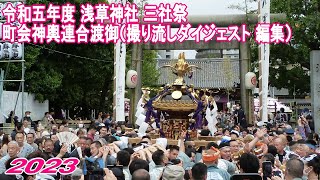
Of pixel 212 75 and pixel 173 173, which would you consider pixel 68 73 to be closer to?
pixel 173 173

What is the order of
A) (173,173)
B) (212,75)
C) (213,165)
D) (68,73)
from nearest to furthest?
(173,173), (213,165), (68,73), (212,75)

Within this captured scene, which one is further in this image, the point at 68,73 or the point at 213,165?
the point at 68,73

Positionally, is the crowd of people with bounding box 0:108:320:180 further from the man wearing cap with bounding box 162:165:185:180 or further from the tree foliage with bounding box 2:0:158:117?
the tree foliage with bounding box 2:0:158:117

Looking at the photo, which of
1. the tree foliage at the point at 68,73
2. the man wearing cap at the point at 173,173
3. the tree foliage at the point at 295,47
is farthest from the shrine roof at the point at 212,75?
the man wearing cap at the point at 173,173

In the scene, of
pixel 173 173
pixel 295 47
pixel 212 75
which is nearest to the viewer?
pixel 173 173

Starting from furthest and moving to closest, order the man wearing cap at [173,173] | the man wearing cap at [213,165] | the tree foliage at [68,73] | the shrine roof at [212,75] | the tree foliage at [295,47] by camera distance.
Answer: the shrine roof at [212,75], the tree foliage at [68,73], the tree foliage at [295,47], the man wearing cap at [213,165], the man wearing cap at [173,173]

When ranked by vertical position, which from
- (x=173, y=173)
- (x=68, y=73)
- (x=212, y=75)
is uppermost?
(x=212, y=75)

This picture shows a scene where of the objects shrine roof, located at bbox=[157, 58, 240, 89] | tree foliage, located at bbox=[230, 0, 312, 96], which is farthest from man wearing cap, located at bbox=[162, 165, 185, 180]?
shrine roof, located at bbox=[157, 58, 240, 89]

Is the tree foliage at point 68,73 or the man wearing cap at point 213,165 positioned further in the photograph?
the tree foliage at point 68,73

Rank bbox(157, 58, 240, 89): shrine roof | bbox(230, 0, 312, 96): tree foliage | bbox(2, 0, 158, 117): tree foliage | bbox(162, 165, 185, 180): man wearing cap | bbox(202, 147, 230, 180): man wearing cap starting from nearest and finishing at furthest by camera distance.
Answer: bbox(162, 165, 185, 180): man wearing cap
bbox(202, 147, 230, 180): man wearing cap
bbox(230, 0, 312, 96): tree foliage
bbox(2, 0, 158, 117): tree foliage
bbox(157, 58, 240, 89): shrine roof

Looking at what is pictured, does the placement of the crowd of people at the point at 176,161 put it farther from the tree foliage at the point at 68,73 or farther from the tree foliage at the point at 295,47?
the tree foliage at the point at 68,73

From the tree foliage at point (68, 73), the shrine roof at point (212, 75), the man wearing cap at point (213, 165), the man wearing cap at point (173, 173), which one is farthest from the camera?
the shrine roof at point (212, 75)

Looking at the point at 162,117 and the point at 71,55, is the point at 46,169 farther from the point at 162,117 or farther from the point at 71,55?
the point at 71,55

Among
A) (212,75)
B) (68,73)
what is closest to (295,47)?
(68,73)
